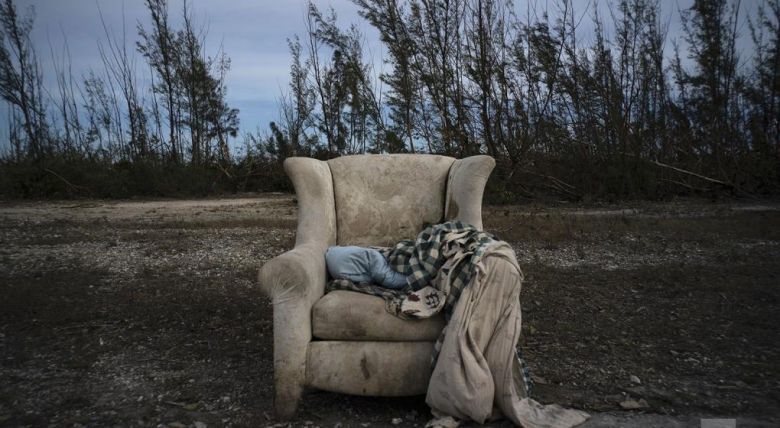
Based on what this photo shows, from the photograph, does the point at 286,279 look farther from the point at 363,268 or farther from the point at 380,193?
the point at 380,193

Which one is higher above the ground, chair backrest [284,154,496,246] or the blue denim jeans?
chair backrest [284,154,496,246]

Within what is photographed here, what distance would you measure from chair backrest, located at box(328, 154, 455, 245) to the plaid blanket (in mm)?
393

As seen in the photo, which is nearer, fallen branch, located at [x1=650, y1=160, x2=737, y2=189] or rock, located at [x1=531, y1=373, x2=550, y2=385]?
rock, located at [x1=531, y1=373, x2=550, y2=385]

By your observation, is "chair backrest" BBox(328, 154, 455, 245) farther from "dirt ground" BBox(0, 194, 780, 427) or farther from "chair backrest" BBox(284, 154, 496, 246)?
"dirt ground" BBox(0, 194, 780, 427)

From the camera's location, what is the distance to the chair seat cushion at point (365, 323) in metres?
2.27

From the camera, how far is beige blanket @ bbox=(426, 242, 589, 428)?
2104 millimetres

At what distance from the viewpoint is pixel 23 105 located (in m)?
12.6

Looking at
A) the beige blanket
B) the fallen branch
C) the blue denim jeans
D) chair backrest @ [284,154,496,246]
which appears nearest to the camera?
the beige blanket

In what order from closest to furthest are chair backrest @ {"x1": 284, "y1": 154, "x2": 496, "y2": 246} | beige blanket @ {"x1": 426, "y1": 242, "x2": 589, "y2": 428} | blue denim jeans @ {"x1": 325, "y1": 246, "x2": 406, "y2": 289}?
beige blanket @ {"x1": 426, "y1": 242, "x2": 589, "y2": 428}
blue denim jeans @ {"x1": 325, "y1": 246, "x2": 406, "y2": 289}
chair backrest @ {"x1": 284, "y1": 154, "x2": 496, "y2": 246}

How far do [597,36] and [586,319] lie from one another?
913cm

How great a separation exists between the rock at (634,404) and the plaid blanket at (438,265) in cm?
47

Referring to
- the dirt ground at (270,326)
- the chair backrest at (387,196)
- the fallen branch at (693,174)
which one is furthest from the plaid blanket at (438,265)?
the fallen branch at (693,174)

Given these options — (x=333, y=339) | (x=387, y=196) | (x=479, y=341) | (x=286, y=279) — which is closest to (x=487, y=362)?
(x=479, y=341)

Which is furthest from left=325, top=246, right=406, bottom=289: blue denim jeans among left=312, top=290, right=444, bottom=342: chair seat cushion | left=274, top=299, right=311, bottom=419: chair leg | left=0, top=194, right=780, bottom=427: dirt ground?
left=0, top=194, right=780, bottom=427: dirt ground
